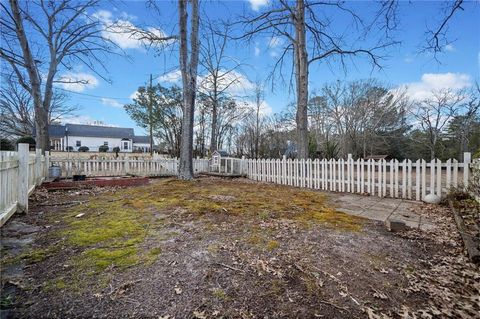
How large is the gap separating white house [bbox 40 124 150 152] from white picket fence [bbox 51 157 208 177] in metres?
32.3

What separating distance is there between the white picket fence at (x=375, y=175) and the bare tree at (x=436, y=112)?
17.0 metres

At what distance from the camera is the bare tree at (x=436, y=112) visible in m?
19.9

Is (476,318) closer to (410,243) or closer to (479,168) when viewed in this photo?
(410,243)

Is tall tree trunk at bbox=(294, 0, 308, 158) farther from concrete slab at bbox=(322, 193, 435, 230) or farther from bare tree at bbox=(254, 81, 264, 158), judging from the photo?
bare tree at bbox=(254, 81, 264, 158)

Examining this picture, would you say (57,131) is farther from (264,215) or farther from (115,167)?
(264,215)

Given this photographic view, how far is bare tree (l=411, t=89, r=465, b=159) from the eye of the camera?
19.9m

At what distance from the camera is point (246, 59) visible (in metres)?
12.4

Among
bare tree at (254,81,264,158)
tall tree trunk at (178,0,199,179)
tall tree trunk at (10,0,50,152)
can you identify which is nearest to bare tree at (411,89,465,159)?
bare tree at (254,81,264,158)

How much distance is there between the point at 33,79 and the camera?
9.93 meters

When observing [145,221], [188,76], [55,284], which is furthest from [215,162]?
[55,284]

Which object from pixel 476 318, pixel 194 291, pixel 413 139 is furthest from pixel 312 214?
pixel 413 139

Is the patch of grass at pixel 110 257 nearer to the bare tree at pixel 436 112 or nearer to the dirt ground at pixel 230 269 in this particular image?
the dirt ground at pixel 230 269

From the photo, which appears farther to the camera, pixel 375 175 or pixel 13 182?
pixel 375 175

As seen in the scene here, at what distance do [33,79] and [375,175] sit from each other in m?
13.2
